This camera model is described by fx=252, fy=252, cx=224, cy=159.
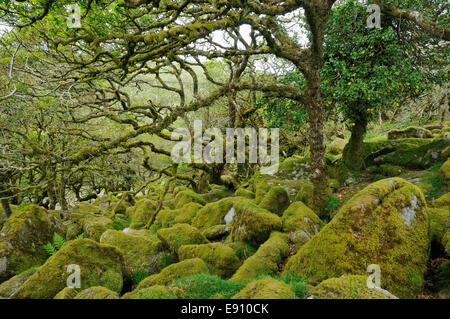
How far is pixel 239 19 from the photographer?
5.80 m

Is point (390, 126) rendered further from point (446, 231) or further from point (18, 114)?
point (18, 114)

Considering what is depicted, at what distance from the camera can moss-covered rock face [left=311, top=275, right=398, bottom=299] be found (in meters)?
3.09

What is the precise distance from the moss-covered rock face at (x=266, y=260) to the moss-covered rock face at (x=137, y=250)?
8.87 ft

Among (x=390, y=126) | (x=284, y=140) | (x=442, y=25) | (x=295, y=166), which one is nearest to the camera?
(x=442, y=25)

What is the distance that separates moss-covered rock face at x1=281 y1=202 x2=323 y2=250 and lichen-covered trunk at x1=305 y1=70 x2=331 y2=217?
105cm

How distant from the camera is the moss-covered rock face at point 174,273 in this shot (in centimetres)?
478

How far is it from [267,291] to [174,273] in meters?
2.43

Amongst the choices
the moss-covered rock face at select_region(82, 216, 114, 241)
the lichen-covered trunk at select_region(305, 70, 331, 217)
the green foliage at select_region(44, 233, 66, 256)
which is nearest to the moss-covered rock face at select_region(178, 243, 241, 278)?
the lichen-covered trunk at select_region(305, 70, 331, 217)

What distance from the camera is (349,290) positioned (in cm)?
316

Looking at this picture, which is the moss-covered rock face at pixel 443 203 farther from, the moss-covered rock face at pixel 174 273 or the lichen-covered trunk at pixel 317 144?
the moss-covered rock face at pixel 174 273

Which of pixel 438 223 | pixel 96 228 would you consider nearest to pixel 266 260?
pixel 438 223

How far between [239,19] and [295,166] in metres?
7.89

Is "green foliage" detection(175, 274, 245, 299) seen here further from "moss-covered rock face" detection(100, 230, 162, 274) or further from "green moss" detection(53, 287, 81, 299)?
"moss-covered rock face" detection(100, 230, 162, 274)
